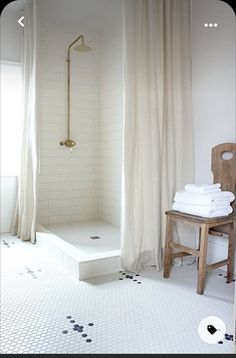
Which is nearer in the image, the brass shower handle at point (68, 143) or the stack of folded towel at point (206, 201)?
the stack of folded towel at point (206, 201)

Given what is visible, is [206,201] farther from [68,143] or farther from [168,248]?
[68,143]

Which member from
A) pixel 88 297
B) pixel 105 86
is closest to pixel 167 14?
pixel 105 86

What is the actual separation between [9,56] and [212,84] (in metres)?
2.00

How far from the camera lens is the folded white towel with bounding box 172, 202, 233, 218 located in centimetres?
189

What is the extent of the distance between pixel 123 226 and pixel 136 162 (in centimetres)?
46

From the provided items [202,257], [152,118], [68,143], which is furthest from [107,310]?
[68,143]

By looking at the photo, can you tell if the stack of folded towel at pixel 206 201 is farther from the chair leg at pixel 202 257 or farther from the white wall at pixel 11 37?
the white wall at pixel 11 37

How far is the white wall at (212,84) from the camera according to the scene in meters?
2.12

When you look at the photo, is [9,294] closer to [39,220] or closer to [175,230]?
[175,230]

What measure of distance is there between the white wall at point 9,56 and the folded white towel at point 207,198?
6.12 ft

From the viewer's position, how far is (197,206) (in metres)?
1.95

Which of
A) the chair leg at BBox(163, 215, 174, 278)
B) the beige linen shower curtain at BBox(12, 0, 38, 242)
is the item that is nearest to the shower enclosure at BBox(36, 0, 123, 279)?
the beige linen shower curtain at BBox(12, 0, 38, 242)

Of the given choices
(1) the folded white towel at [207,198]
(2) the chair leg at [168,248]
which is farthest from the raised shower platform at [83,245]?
(1) the folded white towel at [207,198]

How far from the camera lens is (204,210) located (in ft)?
6.25
